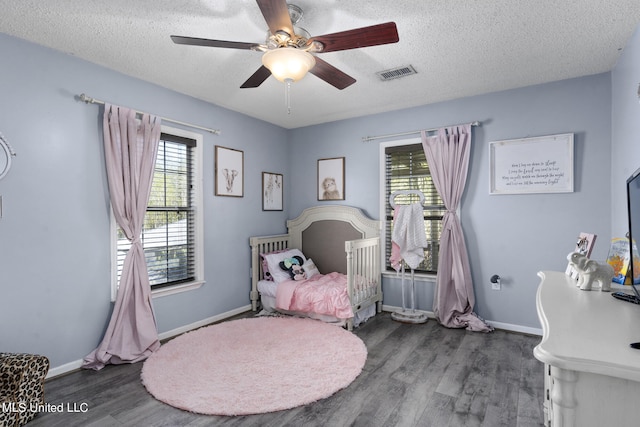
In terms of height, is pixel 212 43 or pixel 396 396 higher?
pixel 212 43

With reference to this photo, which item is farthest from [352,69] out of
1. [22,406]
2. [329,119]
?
[22,406]

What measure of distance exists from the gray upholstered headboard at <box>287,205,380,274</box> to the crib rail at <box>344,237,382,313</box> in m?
0.31

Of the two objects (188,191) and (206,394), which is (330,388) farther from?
(188,191)

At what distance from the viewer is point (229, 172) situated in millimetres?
3887

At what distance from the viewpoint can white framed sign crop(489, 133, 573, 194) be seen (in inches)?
122

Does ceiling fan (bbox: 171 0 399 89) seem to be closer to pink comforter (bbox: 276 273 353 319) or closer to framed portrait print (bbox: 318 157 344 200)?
pink comforter (bbox: 276 273 353 319)

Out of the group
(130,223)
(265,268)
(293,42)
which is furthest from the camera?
(265,268)

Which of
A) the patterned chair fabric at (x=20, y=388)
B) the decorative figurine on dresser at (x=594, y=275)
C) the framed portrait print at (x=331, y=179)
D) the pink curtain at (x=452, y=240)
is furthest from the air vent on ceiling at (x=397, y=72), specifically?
the patterned chair fabric at (x=20, y=388)

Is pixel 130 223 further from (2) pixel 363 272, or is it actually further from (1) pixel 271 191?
(2) pixel 363 272

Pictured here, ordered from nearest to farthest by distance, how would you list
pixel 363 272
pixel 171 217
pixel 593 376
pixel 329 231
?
pixel 593 376 < pixel 171 217 < pixel 363 272 < pixel 329 231

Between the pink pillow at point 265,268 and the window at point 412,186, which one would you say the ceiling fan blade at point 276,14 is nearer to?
the window at point 412,186

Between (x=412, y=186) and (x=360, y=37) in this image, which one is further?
(x=412, y=186)

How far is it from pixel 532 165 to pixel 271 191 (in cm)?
302

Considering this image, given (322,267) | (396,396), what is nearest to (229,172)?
(322,267)
